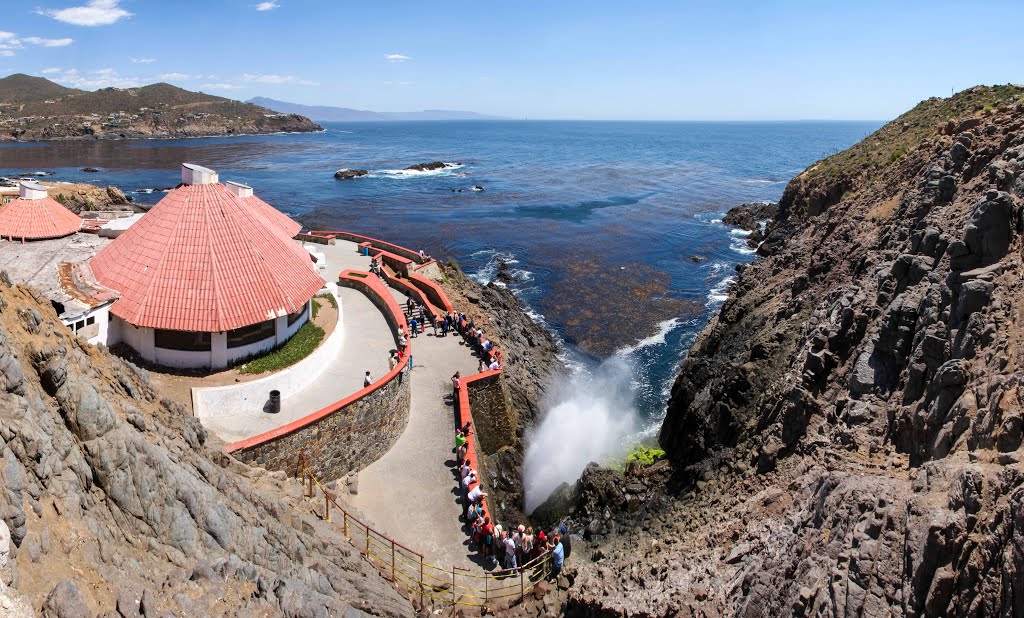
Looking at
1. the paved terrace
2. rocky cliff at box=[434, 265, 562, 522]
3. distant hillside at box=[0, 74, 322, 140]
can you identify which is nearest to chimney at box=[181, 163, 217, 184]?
the paved terrace

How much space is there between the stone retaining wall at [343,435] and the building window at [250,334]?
133 inches

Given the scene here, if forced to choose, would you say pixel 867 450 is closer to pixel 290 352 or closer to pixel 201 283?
pixel 290 352

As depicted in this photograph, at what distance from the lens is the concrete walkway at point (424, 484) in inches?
550

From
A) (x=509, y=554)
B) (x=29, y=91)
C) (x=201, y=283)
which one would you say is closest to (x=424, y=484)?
(x=509, y=554)

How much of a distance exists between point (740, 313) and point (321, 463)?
17.7 m

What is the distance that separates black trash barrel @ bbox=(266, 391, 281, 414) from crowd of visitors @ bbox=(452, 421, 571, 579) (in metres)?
5.16

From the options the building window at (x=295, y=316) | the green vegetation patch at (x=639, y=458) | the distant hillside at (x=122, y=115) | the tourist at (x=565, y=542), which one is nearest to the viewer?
the tourist at (x=565, y=542)

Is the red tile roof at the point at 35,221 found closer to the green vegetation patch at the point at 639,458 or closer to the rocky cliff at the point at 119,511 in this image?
the rocky cliff at the point at 119,511

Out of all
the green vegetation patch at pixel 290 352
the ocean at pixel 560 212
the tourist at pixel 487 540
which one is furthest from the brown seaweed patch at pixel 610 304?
the tourist at pixel 487 540

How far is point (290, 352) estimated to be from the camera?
17500 mm

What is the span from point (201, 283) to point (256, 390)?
3.27 meters

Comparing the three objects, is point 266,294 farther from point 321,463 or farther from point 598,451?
point 598,451

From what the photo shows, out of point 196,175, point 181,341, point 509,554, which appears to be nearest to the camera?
point 509,554

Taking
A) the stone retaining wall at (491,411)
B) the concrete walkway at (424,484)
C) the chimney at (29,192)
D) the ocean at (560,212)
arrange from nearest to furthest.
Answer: the concrete walkway at (424,484), the stone retaining wall at (491,411), the chimney at (29,192), the ocean at (560,212)
